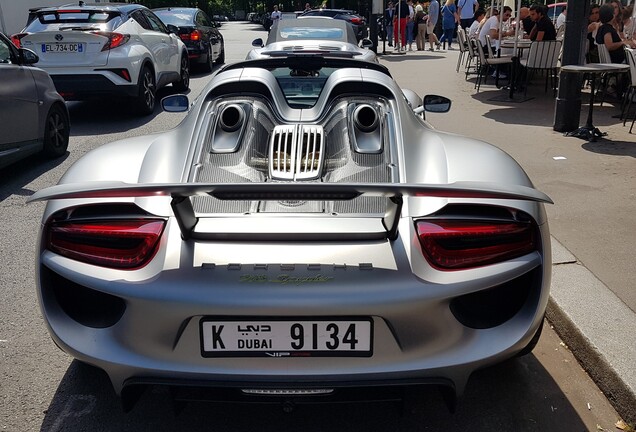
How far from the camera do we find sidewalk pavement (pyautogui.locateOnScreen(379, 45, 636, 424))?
318 cm

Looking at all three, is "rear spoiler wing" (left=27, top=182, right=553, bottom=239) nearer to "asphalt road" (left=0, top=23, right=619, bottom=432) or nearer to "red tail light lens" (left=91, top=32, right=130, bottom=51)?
"asphalt road" (left=0, top=23, right=619, bottom=432)

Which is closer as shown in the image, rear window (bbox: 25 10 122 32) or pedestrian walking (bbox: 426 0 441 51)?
rear window (bbox: 25 10 122 32)

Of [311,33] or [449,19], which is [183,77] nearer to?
[311,33]

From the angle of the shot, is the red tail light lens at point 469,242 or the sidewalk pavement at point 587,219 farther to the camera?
the sidewalk pavement at point 587,219

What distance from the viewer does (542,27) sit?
11539 millimetres

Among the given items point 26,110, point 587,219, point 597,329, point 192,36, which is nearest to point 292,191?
point 597,329

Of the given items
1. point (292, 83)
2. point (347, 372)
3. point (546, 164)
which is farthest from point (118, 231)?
point (546, 164)

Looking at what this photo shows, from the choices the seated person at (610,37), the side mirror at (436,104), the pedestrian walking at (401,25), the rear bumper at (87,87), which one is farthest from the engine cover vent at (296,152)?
the pedestrian walking at (401,25)

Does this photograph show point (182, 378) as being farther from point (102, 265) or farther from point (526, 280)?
point (526, 280)

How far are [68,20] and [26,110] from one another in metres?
3.57

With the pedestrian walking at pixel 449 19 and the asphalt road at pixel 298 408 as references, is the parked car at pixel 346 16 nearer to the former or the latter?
the pedestrian walking at pixel 449 19

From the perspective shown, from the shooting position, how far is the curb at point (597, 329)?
2918 millimetres

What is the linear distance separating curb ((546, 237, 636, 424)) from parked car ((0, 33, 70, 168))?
16.9 ft

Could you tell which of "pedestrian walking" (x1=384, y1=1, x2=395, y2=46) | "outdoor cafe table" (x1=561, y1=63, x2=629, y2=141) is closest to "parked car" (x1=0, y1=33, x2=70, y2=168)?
"outdoor cafe table" (x1=561, y1=63, x2=629, y2=141)
